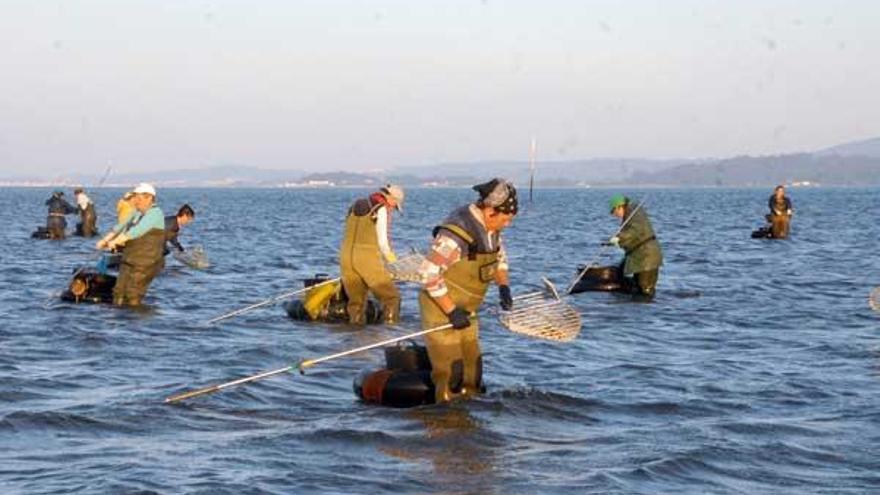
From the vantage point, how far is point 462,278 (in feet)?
40.5

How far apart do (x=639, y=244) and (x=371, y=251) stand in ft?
20.0

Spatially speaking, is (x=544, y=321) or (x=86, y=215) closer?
(x=544, y=321)

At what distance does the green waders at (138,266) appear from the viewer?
19.8 meters

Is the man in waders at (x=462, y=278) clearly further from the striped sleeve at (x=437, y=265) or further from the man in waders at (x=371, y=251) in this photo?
the man in waders at (x=371, y=251)

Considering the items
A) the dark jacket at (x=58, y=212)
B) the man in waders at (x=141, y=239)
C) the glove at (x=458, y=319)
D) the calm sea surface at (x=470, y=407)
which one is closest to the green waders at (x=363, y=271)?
the calm sea surface at (x=470, y=407)

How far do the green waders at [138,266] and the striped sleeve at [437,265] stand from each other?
A: 28.3ft

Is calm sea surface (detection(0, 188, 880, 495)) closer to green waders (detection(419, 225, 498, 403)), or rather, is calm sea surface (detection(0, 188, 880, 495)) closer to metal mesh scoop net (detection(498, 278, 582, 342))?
green waders (detection(419, 225, 498, 403))

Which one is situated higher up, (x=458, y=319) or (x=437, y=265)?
(x=437, y=265)

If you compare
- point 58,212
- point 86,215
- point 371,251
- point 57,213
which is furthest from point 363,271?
point 86,215

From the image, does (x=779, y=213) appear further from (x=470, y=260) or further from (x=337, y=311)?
(x=470, y=260)

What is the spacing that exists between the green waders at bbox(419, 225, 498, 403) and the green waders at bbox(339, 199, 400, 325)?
6.03 metres

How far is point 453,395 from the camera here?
1294 centimetres

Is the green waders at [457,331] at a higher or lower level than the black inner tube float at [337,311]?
higher

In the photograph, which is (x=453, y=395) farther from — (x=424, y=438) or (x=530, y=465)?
(x=530, y=465)
